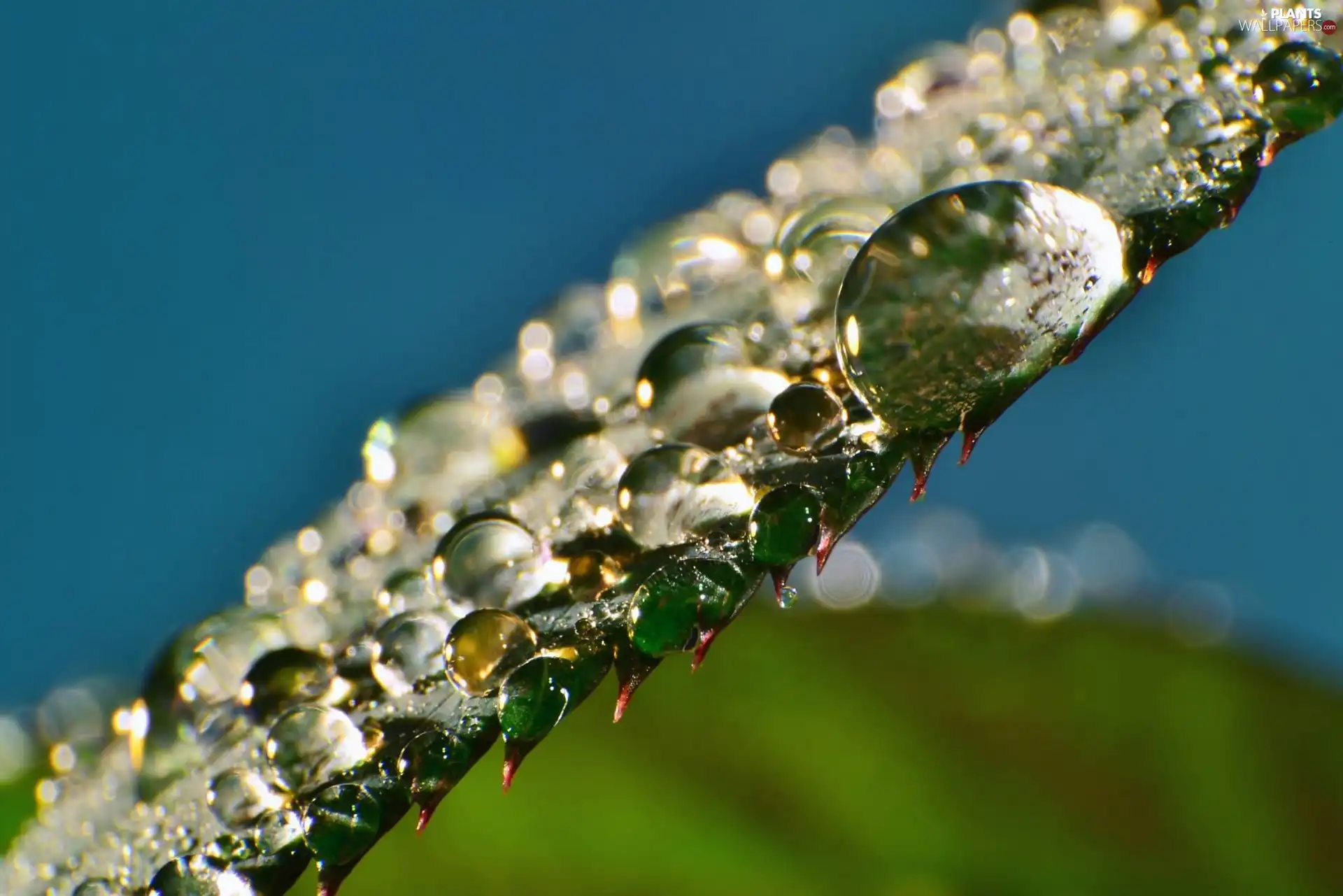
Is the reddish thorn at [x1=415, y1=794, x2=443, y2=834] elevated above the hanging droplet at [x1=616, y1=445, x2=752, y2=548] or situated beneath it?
situated beneath

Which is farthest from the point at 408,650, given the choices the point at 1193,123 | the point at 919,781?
the point at 919,781

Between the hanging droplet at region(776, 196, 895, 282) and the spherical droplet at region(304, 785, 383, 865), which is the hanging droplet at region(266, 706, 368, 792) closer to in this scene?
the spherical droplet at region(304, 785, 383, 865)

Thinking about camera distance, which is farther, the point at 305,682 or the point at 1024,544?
the point at 1024,544

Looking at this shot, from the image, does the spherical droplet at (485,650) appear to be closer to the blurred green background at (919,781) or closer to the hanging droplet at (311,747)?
the hanging droplet at (311,747)

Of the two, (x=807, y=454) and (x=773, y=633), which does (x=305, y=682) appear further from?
(x=773, y=633)

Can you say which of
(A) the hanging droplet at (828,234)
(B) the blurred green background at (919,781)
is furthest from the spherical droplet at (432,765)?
(B) the blurred green background at (919,781)

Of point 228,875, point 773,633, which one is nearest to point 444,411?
point 228,875

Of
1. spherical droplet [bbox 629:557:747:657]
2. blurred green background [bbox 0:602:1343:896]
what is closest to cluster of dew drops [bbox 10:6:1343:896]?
spherical droplet [bbox 629:557:747:657]
